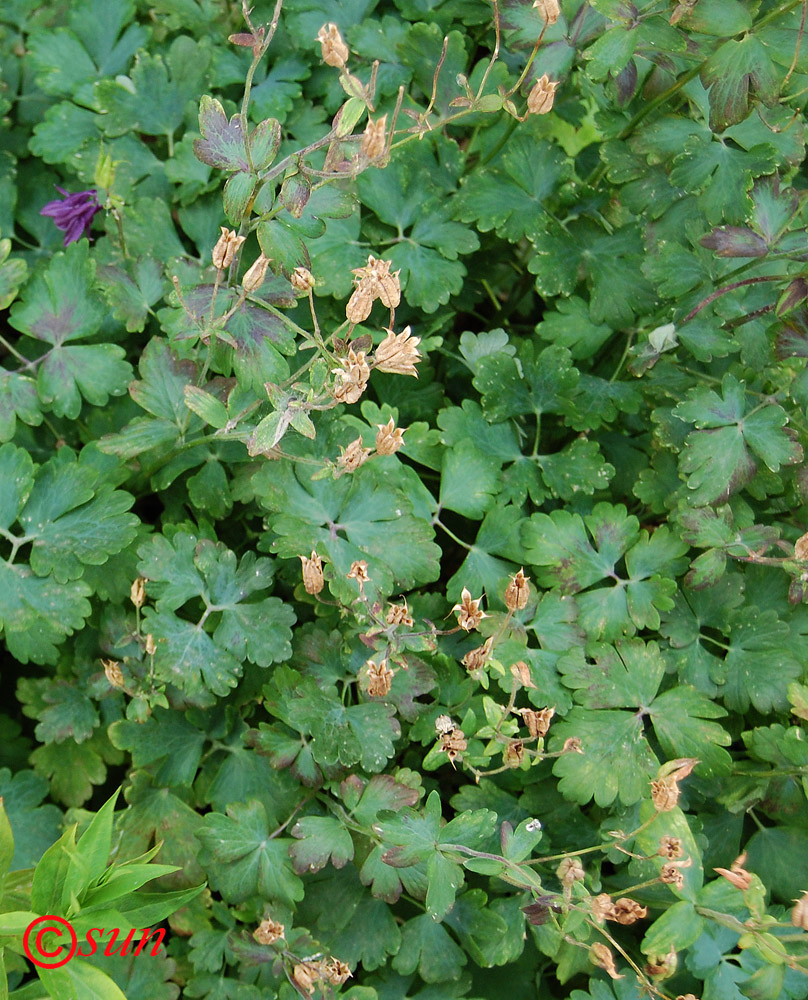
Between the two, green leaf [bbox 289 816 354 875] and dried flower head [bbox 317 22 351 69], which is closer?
dried flower head [bbox 317 22 351 69]

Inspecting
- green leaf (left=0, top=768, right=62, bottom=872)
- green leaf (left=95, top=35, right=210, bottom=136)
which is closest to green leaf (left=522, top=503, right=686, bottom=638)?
green leaf (left=0, top=768, right=62, bottom=872)

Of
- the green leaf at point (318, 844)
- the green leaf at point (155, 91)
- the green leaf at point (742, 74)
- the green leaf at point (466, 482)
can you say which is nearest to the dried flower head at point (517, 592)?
the green leaf at point (466, 482)

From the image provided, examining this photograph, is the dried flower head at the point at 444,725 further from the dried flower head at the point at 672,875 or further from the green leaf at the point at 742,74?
the green leaf at the point at 742,74

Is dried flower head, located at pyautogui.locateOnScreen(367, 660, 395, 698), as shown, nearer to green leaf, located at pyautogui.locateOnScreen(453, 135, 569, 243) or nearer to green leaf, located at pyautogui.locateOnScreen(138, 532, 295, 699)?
green leaf, located at pyautogui.locateOnScreen(138, 532, 295, 699)

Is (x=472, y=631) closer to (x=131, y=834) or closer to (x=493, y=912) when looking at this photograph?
(x=493, y=912)

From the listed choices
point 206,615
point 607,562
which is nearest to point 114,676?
point 206,615

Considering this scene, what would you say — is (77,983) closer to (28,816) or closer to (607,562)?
(28,816)
